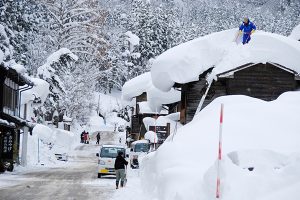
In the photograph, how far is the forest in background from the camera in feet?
148

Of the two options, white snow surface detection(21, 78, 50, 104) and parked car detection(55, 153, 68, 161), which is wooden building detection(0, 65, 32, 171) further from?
parked car detection(55, 153, 68, 161)

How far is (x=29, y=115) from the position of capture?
1932 inches

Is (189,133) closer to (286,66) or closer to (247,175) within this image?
(247,175)

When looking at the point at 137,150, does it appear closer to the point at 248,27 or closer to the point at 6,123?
the point at 6,123

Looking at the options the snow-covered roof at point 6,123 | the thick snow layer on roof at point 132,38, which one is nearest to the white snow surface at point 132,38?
the thick snow layer on roof at point 132,38

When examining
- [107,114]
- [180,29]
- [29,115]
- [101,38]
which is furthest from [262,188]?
[180,29]

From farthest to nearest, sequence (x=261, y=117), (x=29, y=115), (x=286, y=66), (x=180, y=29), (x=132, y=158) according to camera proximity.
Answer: (x=180, y=29)
(x=29, y=115)
(x=132, y=158)
(x=286, y=66)
(x=261, y=117)

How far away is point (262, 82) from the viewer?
25281 millimetres

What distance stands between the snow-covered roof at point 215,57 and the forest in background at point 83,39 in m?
13.1

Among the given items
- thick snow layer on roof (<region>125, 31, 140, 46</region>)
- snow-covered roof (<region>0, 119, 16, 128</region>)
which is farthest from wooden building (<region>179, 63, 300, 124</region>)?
thick snow layer on roof (<region>125, 31, 140, 46</region>)

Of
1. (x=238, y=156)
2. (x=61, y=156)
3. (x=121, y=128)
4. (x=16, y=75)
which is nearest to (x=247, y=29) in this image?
(x=238, y=156)

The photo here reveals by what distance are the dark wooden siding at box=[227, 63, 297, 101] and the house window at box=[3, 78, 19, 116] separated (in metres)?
15.5

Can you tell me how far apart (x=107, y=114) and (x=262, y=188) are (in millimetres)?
92654

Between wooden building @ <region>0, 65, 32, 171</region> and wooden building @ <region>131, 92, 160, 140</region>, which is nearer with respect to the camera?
wooden building @ <region>0, 65, 32, 171</region>
